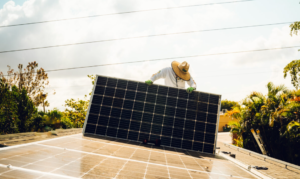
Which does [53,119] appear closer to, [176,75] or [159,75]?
[159,75]

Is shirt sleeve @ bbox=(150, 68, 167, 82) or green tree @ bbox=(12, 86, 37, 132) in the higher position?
shirt sleeve @ bbox=(150, 68, 167, 82)

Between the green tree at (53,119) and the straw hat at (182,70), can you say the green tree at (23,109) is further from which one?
the straw hat at (182,70)

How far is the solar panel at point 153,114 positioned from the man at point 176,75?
1.13 m

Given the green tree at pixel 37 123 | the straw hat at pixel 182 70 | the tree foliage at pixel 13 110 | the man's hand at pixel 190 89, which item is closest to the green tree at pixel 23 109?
the tree foliage at pixel 13 110

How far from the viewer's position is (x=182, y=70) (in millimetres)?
9914

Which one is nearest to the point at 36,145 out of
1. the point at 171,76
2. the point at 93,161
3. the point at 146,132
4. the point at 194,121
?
the point at 93,161

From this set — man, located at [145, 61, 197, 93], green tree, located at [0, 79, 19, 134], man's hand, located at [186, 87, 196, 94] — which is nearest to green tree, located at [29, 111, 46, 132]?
green tree, located at [0, 79, 19, 134]

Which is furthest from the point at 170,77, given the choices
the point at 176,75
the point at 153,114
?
the point at 153,114

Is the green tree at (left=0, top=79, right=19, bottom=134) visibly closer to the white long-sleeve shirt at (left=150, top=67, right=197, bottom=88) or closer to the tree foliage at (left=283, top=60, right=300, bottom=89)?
the white long-sleeve shirt at (left=150, top=67, right=197, bottom=88)

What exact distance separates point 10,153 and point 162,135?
5763 millimetres

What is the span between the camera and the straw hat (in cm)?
975

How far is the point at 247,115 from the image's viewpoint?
18125 millimetres

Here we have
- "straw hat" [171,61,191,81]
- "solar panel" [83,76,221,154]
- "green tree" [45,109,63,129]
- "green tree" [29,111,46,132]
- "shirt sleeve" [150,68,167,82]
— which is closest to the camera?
"solar panel" [83,76,221,154]

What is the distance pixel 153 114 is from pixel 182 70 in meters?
2.97
